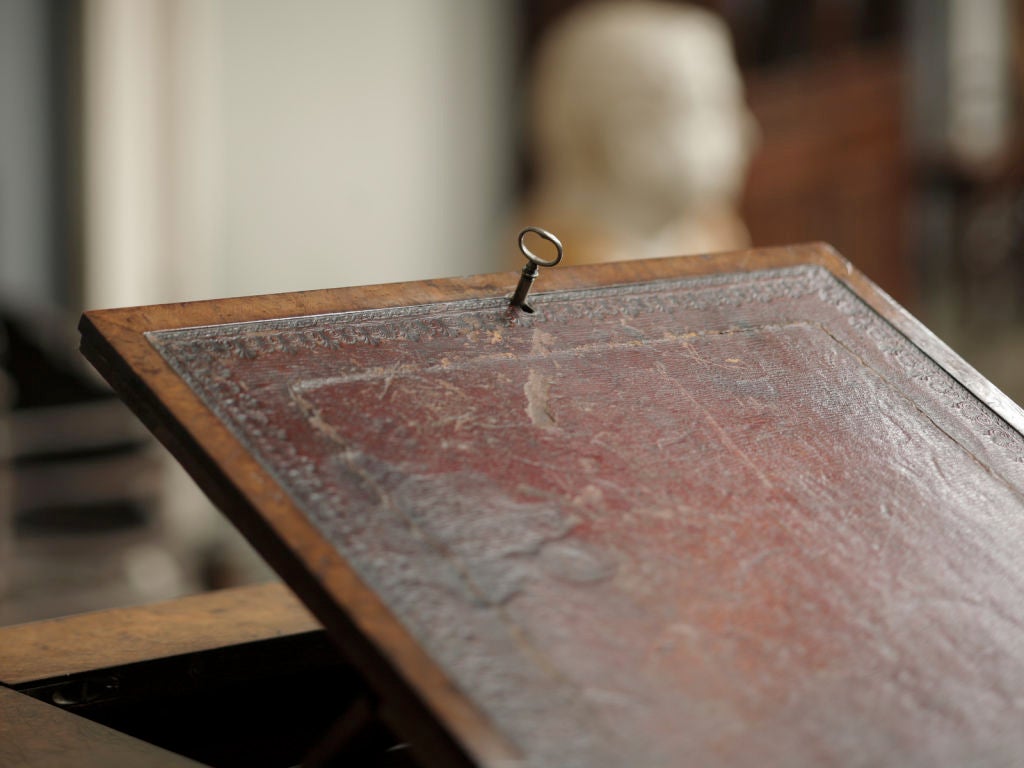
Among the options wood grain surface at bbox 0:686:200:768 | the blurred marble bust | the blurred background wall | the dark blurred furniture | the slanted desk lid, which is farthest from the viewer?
the blurred background wall

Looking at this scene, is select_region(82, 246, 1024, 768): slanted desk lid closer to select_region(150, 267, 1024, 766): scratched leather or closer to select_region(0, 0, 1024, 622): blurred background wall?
select_region(150, 267, 1024, 766): scratched leather

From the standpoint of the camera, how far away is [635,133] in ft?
12.3

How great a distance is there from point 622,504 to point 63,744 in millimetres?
502

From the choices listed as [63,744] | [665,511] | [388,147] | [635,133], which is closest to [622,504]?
[665,511]

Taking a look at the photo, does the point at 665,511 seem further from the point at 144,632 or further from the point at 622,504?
the point at 144,632

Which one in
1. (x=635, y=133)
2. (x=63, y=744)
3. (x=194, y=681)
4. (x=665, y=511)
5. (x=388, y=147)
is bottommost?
(x=665, y=511)

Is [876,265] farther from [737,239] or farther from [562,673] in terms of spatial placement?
[562,673]

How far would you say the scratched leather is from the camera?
90 cm

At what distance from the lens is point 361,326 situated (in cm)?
118

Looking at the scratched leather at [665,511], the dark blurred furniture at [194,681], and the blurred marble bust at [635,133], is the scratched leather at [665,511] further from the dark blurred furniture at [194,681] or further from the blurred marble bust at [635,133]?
the blurred marble bust at [635,133]

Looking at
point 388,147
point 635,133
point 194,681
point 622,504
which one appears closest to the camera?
point 622,504

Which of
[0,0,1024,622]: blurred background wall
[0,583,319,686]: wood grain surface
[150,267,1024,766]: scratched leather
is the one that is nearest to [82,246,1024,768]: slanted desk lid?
[150,267,1024,766]: scratched leather

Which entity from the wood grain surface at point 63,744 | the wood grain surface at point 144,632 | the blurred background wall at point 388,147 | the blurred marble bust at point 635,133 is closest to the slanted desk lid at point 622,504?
the wood grain surface at point 63,744

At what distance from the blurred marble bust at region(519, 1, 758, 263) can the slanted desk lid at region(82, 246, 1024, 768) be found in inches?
95.2
